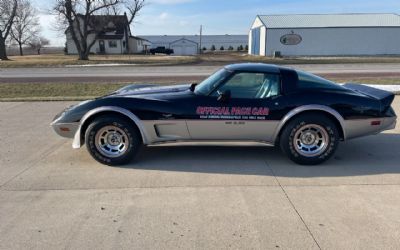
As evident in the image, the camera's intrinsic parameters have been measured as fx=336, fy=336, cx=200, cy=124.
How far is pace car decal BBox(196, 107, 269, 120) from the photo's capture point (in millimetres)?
4473

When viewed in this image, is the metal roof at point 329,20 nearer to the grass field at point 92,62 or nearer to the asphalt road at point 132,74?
the grass field at point 92,62

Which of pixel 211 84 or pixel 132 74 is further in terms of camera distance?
pixel 132 74

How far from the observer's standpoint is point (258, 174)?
4.25 metres

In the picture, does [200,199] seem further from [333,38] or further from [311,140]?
[333,38]

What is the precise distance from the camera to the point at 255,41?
52312 mm

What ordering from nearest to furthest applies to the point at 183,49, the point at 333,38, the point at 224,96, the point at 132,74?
Answer: the point at 224,96 < the point at 132,74 < the point at 333,38 < the point at 183,49

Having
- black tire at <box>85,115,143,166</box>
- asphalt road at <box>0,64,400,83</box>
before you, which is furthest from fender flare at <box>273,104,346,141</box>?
asphalt road at <box>0,64,400,83</box>

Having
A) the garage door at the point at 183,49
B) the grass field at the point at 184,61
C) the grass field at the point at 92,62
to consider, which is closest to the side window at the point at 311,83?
the grass field at the point at 184,61

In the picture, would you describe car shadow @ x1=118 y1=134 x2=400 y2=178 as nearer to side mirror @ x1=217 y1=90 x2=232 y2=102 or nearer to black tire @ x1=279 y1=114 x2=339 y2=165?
black tire @ x1=279 y1=114 x2=339 y2=165

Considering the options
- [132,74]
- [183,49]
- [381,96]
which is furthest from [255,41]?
[381,96]

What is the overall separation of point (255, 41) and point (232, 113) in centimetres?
5021

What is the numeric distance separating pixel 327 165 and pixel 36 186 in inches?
146

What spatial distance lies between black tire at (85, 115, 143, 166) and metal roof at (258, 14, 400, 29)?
44801mm

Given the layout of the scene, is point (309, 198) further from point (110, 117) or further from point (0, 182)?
point (0, 182)
